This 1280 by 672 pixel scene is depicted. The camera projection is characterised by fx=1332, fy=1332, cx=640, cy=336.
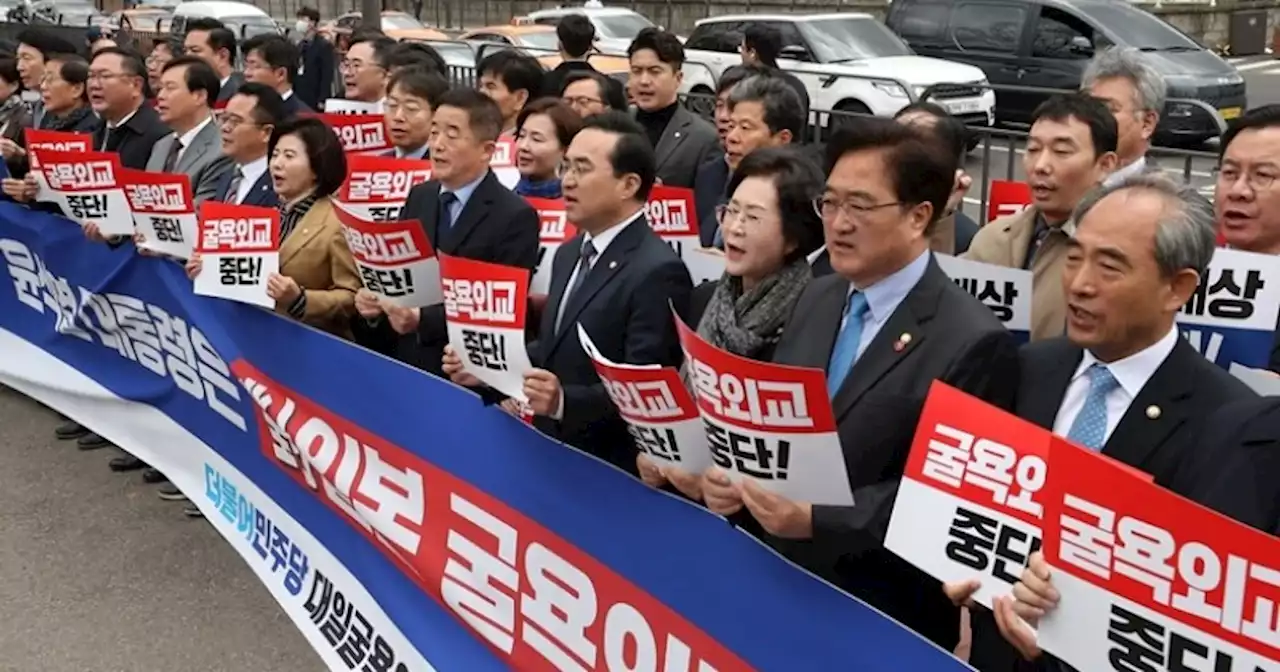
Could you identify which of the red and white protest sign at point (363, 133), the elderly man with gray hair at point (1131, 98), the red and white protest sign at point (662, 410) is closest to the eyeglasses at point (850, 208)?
the red and white protest sign at point (662, 410)

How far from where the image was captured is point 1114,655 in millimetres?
2035

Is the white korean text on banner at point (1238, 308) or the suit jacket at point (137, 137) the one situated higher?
the suit jacket at point (137, 137)

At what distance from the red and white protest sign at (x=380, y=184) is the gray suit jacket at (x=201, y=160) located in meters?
0.96

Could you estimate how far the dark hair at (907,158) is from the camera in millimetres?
2859

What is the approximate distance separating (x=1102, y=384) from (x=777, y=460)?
68 centimetres

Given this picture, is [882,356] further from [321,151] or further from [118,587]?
[118,587]

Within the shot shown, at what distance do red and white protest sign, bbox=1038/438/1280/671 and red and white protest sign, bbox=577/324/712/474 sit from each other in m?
0.96

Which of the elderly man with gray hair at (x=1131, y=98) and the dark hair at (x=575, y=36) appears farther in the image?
the dark hair at (x=575, y=36)

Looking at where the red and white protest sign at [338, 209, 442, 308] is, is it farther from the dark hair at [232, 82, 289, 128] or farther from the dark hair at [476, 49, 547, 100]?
the dark hair at [476, 49, 547, 100]

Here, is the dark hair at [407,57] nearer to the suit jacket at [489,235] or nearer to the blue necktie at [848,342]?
the suit jacket at [489,235]

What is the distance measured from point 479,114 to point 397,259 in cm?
84

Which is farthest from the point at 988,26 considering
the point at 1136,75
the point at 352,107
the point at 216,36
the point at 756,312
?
the point at 756,312

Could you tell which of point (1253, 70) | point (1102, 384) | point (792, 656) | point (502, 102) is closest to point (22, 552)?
point (502, 102)

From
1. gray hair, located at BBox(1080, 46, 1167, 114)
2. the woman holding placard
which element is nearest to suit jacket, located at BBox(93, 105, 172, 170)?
the woman holding placard
